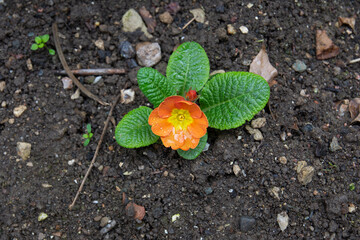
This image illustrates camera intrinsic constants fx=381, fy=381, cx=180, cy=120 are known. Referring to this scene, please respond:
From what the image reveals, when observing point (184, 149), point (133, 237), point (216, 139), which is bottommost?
point (133, 237)

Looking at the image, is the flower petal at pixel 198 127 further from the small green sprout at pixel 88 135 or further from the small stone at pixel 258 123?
the small green sprout at pixel 88 135

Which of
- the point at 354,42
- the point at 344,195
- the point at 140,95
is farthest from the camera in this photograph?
the point at 354,42

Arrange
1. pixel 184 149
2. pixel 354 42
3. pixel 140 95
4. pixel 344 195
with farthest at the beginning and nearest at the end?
pixel 354 42, pixel 140 95, pixel 344 195, pixel 184 149

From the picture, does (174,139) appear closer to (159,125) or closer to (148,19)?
(159,125)

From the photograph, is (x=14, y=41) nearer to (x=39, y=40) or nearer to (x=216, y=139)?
(x=39, y=40)

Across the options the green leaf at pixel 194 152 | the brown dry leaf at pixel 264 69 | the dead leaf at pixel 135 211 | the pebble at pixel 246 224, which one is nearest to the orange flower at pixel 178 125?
the green leaf at pixel 194 152

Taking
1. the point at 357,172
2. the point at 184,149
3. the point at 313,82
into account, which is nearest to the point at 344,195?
the point at 357,172
